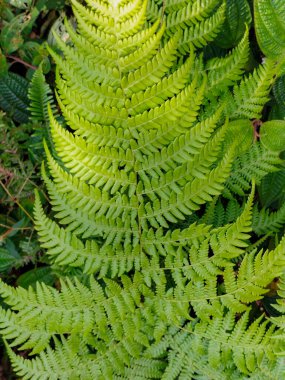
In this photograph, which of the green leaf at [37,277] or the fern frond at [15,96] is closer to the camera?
the green leaf at [37,277]

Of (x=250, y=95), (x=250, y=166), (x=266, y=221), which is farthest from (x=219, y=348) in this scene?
(x=250, y=95)

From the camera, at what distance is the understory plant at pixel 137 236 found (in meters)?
1.51

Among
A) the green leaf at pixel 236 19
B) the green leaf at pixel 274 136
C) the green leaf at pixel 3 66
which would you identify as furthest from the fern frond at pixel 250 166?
the green leaf at pixel 3 66

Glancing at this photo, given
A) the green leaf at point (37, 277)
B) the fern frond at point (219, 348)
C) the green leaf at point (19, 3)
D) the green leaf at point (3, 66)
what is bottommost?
the green leaf at point (37, 277)

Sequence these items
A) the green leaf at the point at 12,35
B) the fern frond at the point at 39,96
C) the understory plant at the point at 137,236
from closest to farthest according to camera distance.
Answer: the understory plant at the point at 137,236, the fern frond at the point at 39,96, the green leaf at the point at 12,35

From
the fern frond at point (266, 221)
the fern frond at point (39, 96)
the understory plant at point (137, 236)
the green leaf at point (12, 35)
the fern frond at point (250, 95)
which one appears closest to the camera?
the understory plant at point (137, 236)

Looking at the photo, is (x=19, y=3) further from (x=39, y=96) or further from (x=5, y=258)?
(x=5, y=258)

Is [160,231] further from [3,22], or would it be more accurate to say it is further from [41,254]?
[3,22]

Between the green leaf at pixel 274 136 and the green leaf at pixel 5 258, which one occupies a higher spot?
the green leaf at pixel 274 136

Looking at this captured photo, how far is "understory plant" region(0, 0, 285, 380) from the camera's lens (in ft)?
4.97

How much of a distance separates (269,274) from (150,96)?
0.68 m

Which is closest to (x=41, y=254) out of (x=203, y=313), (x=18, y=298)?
(x=18, y=298)

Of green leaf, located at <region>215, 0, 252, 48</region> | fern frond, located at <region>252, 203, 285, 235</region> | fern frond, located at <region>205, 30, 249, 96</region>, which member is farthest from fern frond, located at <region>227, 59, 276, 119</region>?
fern frond, located at <region>252, 203, 285, 235</region>

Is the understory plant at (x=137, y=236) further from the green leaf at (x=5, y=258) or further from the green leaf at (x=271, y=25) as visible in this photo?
the green leaf at (x=5, y=258)
